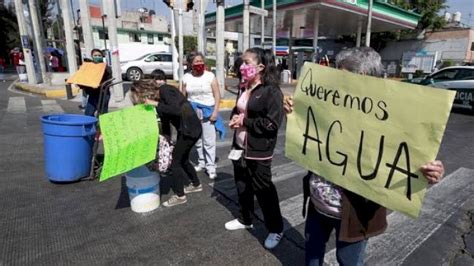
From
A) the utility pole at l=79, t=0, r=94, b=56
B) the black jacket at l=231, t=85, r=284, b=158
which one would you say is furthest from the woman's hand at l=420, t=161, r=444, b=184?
the utility pole at l=79, t=0, r=94, b=56

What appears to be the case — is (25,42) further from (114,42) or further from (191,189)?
(191,189)

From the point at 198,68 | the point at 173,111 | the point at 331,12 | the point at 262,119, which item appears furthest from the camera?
the point at 331,12

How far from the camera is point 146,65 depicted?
18359 millimetres

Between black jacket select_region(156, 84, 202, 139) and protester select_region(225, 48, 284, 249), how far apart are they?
783 mm

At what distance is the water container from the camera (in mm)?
3457

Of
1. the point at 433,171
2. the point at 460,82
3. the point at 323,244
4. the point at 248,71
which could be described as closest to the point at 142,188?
the point at 248,71

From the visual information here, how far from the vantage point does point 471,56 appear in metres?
29.0

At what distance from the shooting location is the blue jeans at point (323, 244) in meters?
1.85

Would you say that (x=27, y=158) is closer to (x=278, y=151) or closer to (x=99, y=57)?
(x=99, y=57)

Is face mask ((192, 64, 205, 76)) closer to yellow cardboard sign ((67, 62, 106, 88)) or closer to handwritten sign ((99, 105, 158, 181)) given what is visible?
handwritten sign ((99, 105, 158, 181))

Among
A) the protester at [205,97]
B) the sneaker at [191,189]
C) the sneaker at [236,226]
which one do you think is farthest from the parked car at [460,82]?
the sneaker at [236,226]

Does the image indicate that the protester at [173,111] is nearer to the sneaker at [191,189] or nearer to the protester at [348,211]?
the sneaker at [191,189]

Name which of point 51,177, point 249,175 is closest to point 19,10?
point 51,177

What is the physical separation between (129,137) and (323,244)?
7.04 ft
